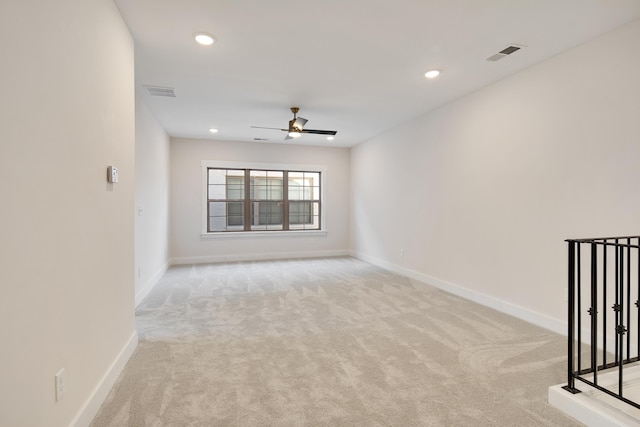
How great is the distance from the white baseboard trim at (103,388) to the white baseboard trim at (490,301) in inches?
150

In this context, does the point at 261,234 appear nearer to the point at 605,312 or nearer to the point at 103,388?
the point at 103,388

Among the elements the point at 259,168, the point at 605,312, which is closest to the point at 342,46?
the point at 605,312

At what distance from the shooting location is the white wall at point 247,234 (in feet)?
22.4

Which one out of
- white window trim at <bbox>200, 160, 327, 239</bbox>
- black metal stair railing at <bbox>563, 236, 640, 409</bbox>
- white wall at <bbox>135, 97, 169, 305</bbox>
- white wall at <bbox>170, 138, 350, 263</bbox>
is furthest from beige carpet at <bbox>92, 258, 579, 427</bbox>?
white window trim at <bbox>200, 160, 327, 239</bbox>

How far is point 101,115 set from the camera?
2092 millimetres

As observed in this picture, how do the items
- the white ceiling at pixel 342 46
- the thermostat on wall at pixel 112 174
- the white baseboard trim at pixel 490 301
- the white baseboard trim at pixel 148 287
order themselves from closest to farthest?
the thermostat on wall at pixel 112 174
the white ceiling at pixel 342 46
the white baseboard trim at pixel 490 301
the white baseboard trim at pixel 148 287

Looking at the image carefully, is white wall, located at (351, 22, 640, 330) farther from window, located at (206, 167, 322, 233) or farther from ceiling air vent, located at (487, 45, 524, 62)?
window, located at (206, 167, 322, 233)

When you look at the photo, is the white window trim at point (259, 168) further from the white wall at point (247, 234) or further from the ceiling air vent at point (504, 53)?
the ceiling air vent at point (504, 53)

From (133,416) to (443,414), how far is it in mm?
1835

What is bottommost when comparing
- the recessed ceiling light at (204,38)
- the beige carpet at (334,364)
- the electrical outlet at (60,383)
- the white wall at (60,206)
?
the beige carpet at (334,364)

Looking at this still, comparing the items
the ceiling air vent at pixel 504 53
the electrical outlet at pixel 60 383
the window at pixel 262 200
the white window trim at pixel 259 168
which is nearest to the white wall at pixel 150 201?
the white window trim at pixel 259 168

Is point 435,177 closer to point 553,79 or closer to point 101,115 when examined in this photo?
point 553,79

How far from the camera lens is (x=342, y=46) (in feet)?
9.79

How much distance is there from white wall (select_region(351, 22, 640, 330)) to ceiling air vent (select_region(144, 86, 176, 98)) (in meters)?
3.67
